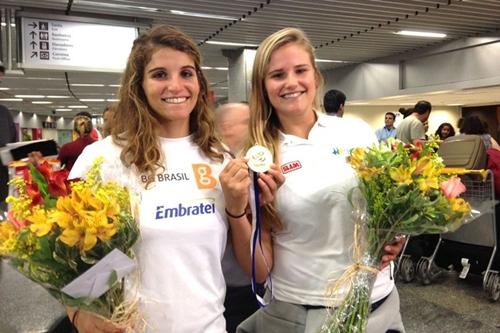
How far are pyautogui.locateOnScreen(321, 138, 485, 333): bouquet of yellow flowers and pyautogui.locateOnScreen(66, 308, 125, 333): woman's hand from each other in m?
0.60

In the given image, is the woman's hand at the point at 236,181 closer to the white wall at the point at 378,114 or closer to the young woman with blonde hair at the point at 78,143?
the young woman with blonde hair at the point at 78,143

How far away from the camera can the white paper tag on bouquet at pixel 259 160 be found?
135cm

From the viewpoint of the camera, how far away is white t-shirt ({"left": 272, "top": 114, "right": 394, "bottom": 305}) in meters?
1.47

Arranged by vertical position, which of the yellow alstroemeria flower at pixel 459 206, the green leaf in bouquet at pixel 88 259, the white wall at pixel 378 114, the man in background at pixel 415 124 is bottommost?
the green leaf in bouquet at pixel 88 259

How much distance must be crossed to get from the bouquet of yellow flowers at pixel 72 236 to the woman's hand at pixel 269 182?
0.40m

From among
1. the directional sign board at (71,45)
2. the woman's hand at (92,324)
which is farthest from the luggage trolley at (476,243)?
the directional sign board at (71,45)

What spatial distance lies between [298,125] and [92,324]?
2.91 ft

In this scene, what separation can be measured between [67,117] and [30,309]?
2894 centimetres

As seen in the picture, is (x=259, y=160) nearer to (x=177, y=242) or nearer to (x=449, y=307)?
(x=177, y=242)

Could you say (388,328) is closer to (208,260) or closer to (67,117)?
(208,260)

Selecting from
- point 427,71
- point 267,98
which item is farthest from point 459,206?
point 427,71

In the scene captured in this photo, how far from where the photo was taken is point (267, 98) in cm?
164

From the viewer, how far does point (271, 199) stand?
4.74 ft

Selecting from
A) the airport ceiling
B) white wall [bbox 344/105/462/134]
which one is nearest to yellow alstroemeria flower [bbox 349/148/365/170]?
the airport ceiling
